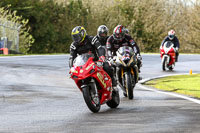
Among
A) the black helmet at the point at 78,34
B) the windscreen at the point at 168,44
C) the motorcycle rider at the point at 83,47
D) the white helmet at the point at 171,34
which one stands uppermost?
the black helmet at the point at 78,34

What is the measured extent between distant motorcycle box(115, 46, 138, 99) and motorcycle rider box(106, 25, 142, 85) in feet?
1.43

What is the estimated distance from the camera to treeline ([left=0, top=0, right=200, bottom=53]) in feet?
203

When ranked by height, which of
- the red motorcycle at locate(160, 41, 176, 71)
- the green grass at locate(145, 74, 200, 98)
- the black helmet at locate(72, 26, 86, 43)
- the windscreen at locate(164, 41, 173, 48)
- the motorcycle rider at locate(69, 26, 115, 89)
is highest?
the black helmet at locate(72, 26, 86, 43)

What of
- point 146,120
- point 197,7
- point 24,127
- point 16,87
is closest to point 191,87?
point 16,87

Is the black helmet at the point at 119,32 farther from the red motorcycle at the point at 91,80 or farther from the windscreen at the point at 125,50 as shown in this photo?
the red motorcycle at the point at 91,80

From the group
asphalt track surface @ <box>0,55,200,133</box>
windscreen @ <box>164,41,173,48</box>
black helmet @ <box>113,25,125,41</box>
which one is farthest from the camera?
windscreen @ <box>164,41,173,48</box>

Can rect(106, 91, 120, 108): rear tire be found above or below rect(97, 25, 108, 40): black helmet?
below

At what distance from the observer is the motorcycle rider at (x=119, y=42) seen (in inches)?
519

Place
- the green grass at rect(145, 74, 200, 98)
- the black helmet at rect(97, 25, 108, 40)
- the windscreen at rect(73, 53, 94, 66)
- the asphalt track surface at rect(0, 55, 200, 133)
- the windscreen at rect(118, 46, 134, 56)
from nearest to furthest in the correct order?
the asphalt track surface at rect(0, 55, 200, 133) < the windscreen at rect(73, 53, 94, 66) < the windscreen at rect(118, 46, 134, 56) < the green grass at rect(145, 74, 200, 98) < the black helmet at rect(97, 25, 108, 40)

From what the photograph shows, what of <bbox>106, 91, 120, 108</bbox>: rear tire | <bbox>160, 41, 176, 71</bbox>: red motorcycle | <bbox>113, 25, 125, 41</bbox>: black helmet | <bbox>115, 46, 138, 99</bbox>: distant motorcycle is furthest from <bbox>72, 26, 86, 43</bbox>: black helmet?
<bbox>160, 41, 176, 71</bbox>: red motorcycle

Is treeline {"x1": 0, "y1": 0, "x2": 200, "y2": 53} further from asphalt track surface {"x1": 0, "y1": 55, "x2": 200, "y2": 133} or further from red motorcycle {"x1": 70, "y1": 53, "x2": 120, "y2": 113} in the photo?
red motorcycle {"x1": 70, "y1": 53, "x2": 120, "y2": 113}

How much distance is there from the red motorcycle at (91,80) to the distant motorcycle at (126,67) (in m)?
2.12

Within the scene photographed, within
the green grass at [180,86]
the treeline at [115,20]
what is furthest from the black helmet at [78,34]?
the treeline at [115,20]

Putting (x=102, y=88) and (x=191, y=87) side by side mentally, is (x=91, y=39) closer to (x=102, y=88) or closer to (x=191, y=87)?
(x=102, y=88)
